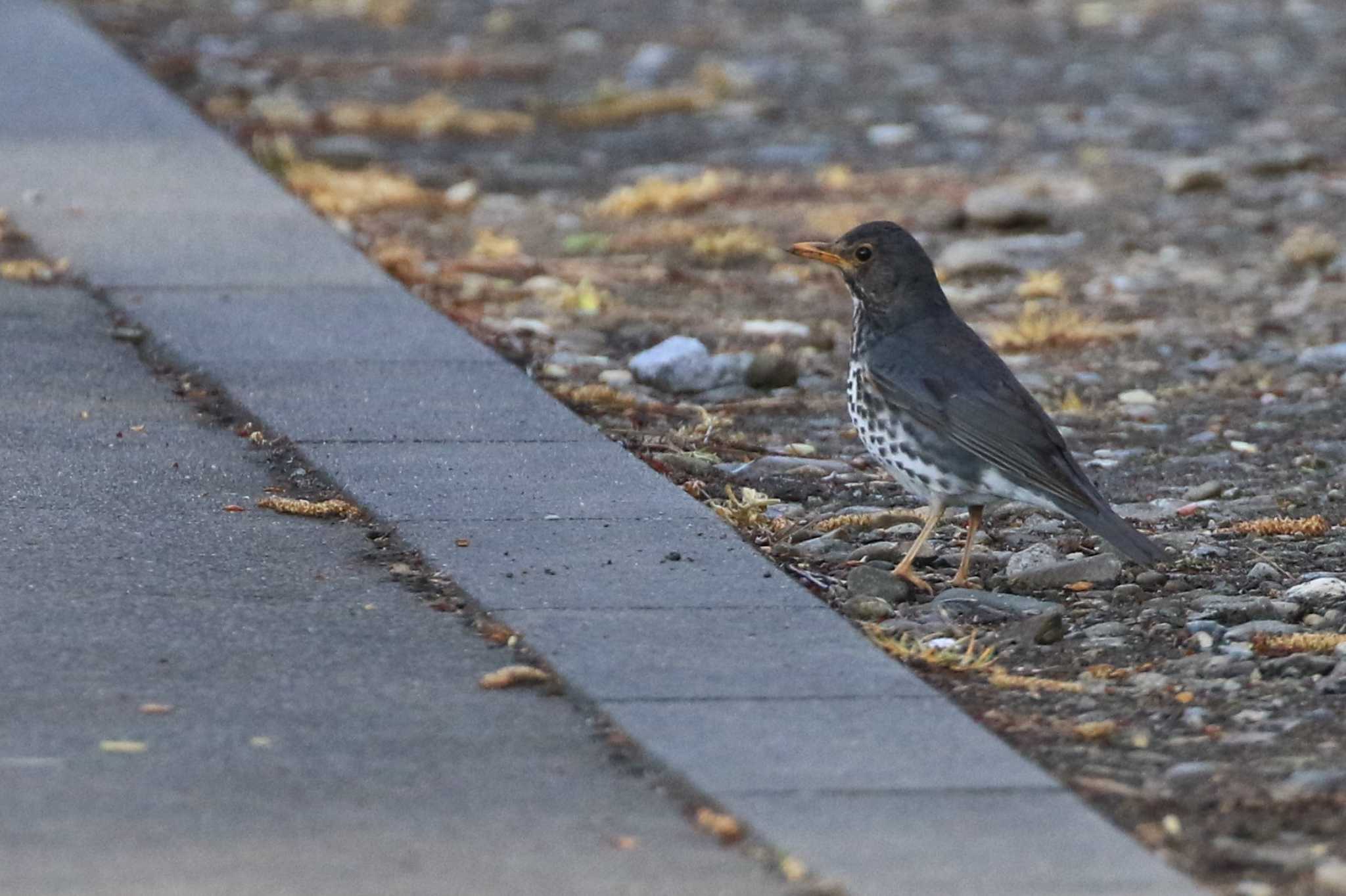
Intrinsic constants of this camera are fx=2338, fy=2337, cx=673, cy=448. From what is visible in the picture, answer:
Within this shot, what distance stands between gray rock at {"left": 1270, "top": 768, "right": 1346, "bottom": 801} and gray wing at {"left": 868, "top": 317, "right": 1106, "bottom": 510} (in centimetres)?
122

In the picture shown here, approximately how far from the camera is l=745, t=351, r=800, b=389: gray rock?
305 inches

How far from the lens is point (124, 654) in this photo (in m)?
4.73

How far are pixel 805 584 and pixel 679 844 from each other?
1628 mm

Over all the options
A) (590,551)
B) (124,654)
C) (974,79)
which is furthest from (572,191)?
(124,654)

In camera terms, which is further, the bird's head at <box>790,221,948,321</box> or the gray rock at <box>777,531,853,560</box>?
the bird's head at <box>790,221,948,321</box>

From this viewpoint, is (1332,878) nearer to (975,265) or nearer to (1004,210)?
(975,265)

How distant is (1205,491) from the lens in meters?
6.54

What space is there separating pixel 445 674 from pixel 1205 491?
2689mm

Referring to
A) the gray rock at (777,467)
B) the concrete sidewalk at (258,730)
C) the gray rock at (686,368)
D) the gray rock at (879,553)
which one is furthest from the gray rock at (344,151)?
the gray rock at (879,553)

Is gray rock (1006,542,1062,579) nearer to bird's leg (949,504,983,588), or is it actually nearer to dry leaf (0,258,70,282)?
bird's leg (949,504,983,588)

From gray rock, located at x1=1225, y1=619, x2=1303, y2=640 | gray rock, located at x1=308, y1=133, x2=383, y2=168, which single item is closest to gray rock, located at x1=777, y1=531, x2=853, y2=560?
gray rock, located at x1=1225, y1=619, x2=1303, y2=640

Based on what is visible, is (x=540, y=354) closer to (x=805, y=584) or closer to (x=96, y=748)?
(x=805, y=584)

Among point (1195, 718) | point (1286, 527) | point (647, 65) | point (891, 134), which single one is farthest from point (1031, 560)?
point (647, 65)

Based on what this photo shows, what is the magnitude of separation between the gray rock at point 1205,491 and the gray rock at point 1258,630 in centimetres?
124
